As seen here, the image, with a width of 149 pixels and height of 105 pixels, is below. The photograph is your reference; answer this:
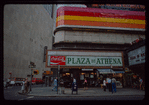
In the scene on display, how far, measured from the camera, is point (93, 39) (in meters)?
22.6

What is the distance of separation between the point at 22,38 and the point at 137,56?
128ft

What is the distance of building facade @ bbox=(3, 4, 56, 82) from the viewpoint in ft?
111

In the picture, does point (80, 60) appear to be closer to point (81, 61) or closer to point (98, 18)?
point (81, 61)

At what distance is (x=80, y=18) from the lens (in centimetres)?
2230

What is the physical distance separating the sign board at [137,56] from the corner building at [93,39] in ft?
4.32

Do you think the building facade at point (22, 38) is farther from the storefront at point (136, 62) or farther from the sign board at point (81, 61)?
the storefront at point (136, 62)

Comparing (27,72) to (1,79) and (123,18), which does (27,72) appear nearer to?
(123,18)

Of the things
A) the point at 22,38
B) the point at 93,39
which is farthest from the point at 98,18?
the point at 22,38

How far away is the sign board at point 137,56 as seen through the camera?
16277mm

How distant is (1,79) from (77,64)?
16.8 m

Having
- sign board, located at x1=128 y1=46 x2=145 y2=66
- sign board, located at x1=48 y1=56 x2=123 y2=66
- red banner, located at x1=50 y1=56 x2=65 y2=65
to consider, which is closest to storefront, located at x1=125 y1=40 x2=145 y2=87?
sign board, located at x1=128 y1=46 x2=145 y2=66

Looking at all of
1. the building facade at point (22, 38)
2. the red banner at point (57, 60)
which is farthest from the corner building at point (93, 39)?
the building facade at point (22, 38)

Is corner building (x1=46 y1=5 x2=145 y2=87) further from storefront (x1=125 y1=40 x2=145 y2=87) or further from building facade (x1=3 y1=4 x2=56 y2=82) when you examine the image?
building facade (x1=3 y1=4 x2=56 y2=82)
